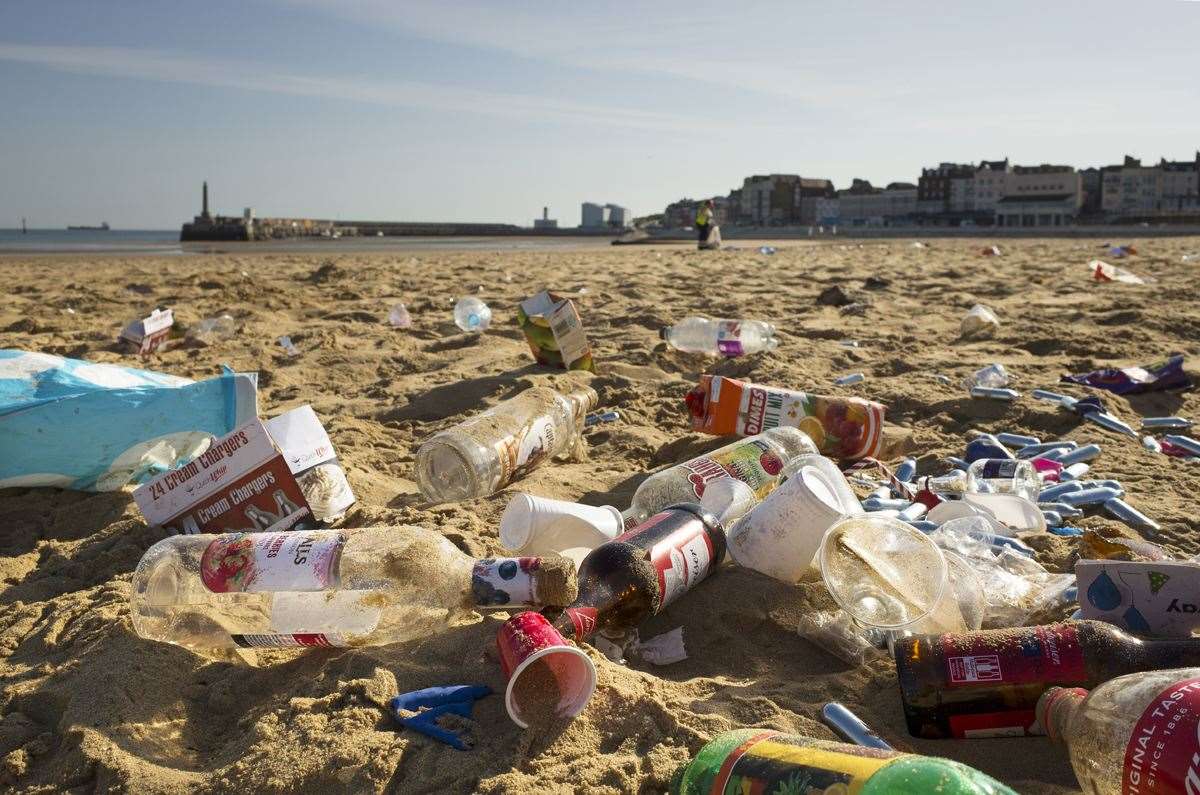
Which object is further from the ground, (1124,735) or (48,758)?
(1124,735)

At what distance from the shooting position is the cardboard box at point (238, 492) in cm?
255

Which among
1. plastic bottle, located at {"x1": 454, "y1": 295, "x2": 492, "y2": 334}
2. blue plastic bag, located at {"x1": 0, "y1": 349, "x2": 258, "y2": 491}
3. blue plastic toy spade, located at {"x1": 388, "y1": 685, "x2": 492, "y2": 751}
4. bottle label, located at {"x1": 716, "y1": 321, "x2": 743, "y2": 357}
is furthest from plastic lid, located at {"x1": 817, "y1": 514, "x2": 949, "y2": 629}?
plastic bottle, located at {"x1": 454, "y1": 295, "x2": 492, "y2": 334}

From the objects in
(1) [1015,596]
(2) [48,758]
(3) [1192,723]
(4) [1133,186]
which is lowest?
(2) [48,758]

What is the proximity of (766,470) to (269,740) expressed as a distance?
170cm

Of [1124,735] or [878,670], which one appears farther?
[878,670]

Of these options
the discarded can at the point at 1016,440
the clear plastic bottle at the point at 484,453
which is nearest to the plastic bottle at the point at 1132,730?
the clear plastic bottle at the point at 484,453

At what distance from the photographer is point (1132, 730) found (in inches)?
51.1

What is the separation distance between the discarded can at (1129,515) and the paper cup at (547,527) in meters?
1.57

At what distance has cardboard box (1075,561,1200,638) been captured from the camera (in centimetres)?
184

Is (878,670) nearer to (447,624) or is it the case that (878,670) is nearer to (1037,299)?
(447,624)

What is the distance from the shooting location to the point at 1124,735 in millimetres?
1327

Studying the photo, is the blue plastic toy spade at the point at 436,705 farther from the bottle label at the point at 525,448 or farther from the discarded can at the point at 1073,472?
the discarded can at the point at 1073,472

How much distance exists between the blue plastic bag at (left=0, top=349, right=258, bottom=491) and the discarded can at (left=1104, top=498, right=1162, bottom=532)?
2.75m

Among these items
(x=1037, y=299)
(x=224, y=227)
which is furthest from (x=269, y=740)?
(x=224, y=227)
